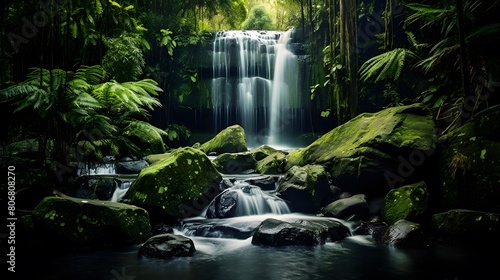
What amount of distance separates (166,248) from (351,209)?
3.26 meters

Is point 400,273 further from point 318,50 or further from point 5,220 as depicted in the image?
point 318,50

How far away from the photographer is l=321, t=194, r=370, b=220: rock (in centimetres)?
641

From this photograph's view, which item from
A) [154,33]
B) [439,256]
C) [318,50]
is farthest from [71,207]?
[318,50]

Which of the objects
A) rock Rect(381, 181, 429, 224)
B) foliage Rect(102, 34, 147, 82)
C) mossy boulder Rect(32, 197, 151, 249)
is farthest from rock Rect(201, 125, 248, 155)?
mossy boulder Rect(32, 197, 151, 249)

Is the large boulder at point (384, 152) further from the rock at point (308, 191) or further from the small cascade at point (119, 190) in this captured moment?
the small cascade at point (119, 190)

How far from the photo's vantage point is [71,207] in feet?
16.4

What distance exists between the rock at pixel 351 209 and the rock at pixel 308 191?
16.8 inches

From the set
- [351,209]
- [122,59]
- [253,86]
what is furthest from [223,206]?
[253,86]

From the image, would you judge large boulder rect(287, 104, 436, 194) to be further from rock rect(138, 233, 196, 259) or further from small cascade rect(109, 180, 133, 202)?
small cascade rect(109, 180, 133, 202)

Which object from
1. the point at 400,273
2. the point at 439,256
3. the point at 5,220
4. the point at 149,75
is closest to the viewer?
the point at 400,273

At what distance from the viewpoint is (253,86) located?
14805 mm

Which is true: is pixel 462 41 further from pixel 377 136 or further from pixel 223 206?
pixel 223 206

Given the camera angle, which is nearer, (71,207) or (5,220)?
(71,207)

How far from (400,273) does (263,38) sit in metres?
12.7
